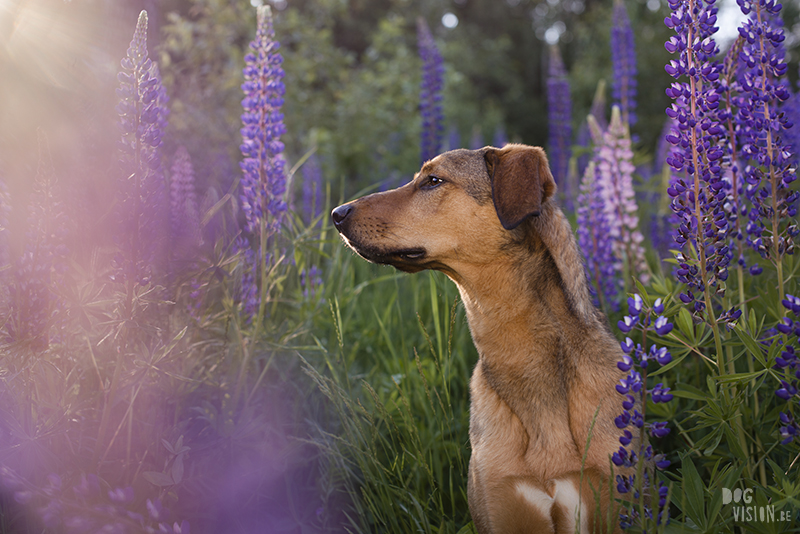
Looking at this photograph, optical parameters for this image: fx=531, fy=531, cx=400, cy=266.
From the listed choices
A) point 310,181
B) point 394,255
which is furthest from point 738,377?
point 310,181

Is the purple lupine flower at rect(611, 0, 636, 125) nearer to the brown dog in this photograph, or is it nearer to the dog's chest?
the brown dog

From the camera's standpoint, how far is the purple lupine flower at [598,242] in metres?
3.89

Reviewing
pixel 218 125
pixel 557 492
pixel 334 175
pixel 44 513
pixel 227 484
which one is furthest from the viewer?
pixel 334 175

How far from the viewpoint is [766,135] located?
228 cm

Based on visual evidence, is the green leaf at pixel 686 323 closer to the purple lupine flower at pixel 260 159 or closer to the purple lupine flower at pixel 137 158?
the purple lupine flower at pixel 260 159

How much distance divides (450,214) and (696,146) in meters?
1.08

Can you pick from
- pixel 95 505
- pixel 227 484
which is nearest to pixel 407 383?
pixel 227 484

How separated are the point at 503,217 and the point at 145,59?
172 centimetres

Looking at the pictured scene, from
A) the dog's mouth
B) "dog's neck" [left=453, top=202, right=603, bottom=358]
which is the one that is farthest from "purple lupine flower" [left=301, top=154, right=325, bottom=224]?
"dog's neck" [left=453, top=202, right=603, bottom=358]

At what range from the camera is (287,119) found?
311 inches

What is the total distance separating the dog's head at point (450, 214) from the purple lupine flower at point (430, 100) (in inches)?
128

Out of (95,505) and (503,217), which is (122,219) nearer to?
(95,505)

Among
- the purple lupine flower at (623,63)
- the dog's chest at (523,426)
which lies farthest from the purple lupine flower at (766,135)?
the purple lupine flower at (623,63)

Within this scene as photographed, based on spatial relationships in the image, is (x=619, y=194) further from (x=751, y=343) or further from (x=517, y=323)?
(x=751, y=343)
